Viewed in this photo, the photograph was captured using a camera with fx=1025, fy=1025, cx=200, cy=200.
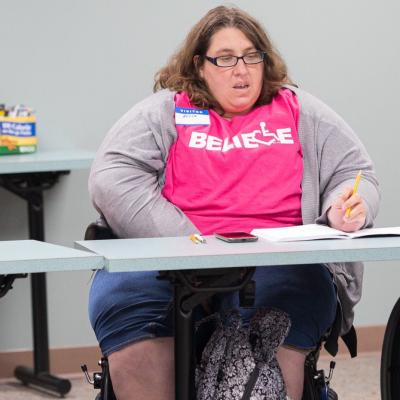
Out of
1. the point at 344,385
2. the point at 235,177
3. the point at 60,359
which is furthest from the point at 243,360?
the point at 60,359

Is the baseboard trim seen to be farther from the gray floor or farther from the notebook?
the notebook

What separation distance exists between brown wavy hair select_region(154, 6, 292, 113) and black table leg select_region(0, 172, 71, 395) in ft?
3.53

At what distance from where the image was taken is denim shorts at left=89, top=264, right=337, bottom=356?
2568 millimetres

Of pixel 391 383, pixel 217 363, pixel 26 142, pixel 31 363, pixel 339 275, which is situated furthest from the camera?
pixel 31 363

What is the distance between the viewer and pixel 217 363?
8.21 feet

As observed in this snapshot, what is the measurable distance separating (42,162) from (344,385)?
59.6 inches

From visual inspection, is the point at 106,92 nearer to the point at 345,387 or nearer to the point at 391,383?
the point at 345,387

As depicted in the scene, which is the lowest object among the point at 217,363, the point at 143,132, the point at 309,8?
the point at 217,363

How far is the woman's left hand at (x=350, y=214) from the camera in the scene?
257 cm

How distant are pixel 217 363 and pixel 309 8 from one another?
2.25 meters

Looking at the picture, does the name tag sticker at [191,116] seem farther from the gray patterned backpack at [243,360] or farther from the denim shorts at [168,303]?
the gray patterned backpack at [243,360]

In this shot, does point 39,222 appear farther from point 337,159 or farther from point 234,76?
point 337,159

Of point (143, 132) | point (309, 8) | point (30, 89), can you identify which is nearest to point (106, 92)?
point (30, 89)

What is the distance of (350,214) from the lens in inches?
101
